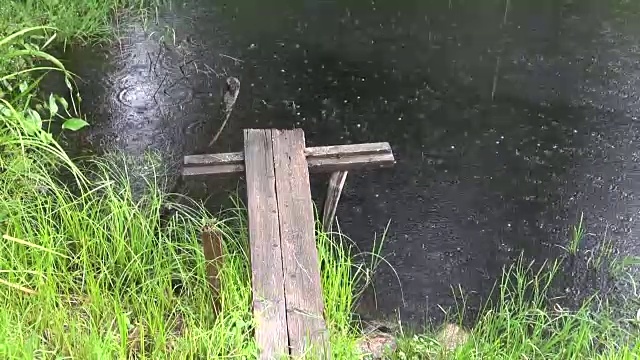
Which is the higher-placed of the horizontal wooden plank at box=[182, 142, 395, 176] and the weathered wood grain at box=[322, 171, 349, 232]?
the horizontal wooden plank at box=[182, 142, 395, 176]

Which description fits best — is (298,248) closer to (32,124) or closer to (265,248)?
(265,248)

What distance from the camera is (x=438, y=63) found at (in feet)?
17.8

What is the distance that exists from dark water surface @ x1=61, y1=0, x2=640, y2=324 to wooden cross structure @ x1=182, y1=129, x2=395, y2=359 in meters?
0.74

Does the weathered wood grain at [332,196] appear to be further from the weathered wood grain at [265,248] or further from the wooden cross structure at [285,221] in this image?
the weathered wood grain at [265,248]

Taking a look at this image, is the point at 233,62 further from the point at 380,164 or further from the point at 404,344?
the point at 404,344

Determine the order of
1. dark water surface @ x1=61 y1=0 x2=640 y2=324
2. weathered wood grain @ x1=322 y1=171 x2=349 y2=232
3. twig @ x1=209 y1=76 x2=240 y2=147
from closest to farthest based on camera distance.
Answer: weathered wood grain @ x1=322 y1=171 x2=349 y2=232
dark water surface @ x1=61 y1=0 x2=640 y2=324
twig @ x1=209 y1=76 x2=240 y2=147

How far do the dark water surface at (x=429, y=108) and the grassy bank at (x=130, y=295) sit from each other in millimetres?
615

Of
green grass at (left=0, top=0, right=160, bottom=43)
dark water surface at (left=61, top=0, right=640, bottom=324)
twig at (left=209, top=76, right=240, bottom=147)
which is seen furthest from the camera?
green grass at (left=0, top=0, right=160, bottom=43)

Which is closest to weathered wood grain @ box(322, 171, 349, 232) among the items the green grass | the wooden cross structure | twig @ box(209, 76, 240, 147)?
the wooden cross structure

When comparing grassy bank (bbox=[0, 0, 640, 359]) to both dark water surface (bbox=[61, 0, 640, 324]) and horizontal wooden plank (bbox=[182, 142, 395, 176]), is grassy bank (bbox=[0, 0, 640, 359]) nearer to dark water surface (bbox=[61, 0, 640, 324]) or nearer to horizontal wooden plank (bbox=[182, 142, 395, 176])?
horizontal wooden plank (bbox=[182, 142, 395, 176])

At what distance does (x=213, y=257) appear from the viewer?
91.9 inches

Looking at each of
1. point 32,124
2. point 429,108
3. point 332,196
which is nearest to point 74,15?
point 429,108

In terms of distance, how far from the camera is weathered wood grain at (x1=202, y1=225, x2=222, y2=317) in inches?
89.3

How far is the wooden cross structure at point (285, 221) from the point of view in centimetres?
216
